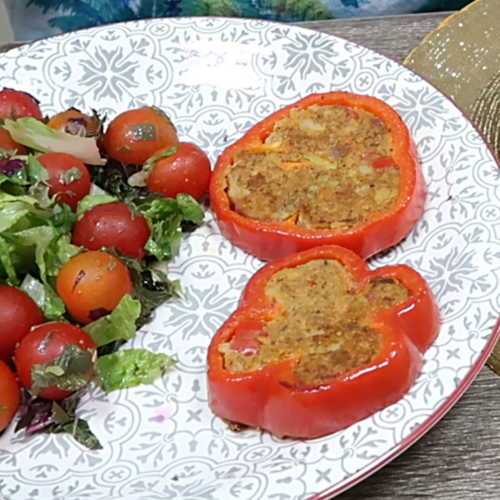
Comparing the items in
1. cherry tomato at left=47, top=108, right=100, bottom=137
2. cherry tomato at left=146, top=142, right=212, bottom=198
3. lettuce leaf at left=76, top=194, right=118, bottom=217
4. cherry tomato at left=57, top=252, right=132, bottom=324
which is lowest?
cherry tomato at left=57, top=252, right=132, bottom=324

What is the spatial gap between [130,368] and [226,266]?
11.7 inches

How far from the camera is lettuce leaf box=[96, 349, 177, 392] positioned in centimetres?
126

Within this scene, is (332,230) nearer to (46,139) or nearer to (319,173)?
(319,173)

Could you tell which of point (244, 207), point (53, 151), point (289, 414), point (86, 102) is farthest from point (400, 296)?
point (86, 102)

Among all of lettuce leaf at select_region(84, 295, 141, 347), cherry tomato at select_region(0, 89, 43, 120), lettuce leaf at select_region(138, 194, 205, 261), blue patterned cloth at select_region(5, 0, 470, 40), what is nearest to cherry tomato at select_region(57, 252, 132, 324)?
lettuce leaf at select_region(84, 295, 141, 347)

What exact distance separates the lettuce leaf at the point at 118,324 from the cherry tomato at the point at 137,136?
38 centimetres

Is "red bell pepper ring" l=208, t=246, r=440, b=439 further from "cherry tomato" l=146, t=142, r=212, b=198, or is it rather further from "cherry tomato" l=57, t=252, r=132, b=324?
"cherry tomato" l=146, t=142, r=212, b=198

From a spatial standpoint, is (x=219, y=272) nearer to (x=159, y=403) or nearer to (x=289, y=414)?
(x=159, y=403)

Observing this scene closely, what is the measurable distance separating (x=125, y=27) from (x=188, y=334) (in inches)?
34.4

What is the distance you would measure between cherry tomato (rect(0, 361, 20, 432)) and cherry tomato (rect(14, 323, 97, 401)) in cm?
2

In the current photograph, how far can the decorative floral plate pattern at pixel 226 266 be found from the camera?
1.09m

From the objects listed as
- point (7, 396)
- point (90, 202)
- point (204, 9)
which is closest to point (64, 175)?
point (90, 202)

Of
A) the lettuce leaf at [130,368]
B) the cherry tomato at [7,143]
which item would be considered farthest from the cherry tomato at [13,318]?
the cherry tomato at [7,143]

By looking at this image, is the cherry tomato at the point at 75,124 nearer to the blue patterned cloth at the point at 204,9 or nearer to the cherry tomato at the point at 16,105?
the cherry tomato at the point at 16,105
